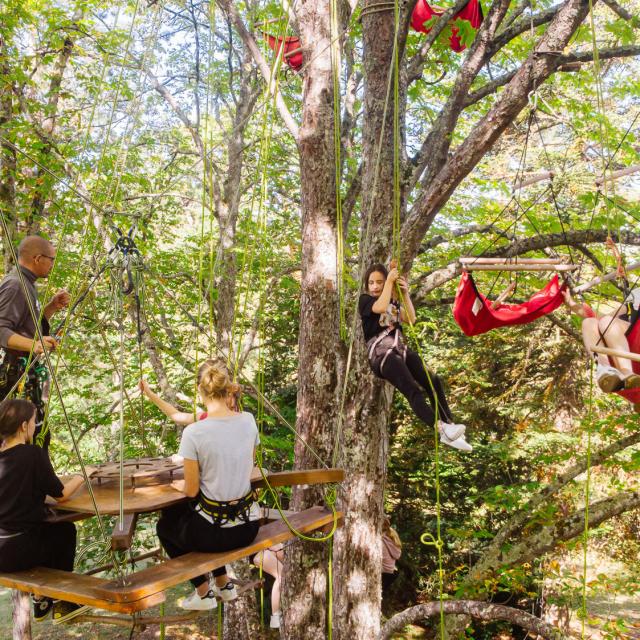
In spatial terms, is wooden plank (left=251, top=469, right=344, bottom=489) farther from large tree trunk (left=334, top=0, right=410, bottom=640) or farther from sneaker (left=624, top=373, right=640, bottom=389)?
sneaker (left=624, top=373, right=640, bottom=389)

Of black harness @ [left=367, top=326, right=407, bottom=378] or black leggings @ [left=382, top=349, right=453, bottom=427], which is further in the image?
black harness @ [left=367, top=326, right=407, bottom=378]

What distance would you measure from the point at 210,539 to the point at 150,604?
0.45 metres

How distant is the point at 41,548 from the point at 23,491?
0.24 metres

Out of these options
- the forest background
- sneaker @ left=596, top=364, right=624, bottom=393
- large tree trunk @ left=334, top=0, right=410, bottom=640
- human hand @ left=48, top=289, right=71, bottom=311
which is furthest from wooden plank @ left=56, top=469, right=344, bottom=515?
sneaker @ left=596, top=364, right=624, bottom=393

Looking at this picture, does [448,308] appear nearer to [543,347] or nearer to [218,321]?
[543,347]

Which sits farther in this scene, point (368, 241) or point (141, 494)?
point (368, 241)

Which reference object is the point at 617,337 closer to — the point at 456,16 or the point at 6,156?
the point at 456,16

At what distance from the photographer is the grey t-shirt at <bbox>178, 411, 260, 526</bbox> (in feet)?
7.22

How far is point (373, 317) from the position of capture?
333cm

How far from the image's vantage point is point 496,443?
7141 mm

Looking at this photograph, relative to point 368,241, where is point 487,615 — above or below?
below

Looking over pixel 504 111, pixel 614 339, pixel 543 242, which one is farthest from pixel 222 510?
pixel 543 242

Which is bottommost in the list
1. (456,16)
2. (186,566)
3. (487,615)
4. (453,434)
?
(487,615)

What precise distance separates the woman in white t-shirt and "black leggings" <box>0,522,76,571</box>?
38cm
